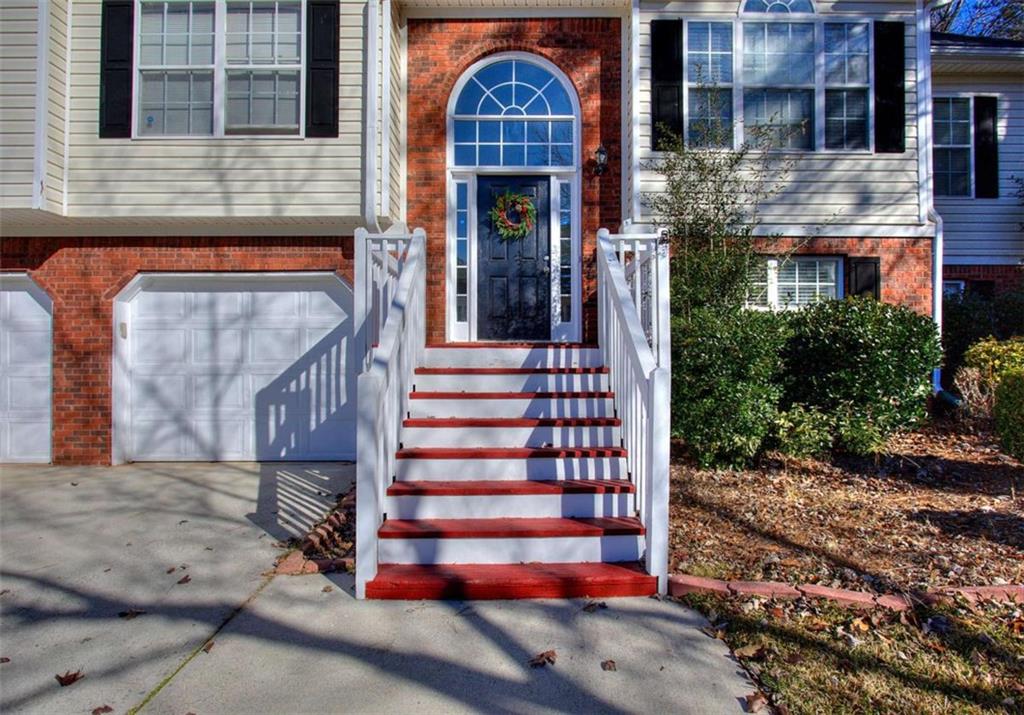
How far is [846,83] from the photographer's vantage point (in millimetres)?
7586

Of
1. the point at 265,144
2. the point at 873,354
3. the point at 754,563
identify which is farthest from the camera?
the point at 265,144

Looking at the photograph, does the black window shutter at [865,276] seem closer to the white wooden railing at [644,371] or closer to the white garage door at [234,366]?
the white wooden railing at [644,371]

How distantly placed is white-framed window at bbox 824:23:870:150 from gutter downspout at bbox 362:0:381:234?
5275 millimetres

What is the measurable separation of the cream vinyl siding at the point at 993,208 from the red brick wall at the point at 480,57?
227 inches

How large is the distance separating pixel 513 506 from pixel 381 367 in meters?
1.23

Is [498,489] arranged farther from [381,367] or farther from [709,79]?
[709,79]

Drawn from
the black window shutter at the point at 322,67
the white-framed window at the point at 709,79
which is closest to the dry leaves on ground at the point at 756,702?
the white-framed window at the point at 709,79

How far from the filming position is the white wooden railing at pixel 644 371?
11.9 ft

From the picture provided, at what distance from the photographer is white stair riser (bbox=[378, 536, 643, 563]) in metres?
3.82

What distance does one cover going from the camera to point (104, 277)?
7.25 meters

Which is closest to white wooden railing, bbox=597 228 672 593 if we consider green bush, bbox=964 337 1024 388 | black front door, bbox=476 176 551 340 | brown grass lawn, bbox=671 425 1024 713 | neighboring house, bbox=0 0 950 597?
brown grass lawn, bbox=671 425 1024 713

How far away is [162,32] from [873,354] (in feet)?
26.4

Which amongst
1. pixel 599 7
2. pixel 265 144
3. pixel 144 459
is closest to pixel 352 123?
pixel 265 144

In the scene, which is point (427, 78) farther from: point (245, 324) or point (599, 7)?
point (245, 324)
